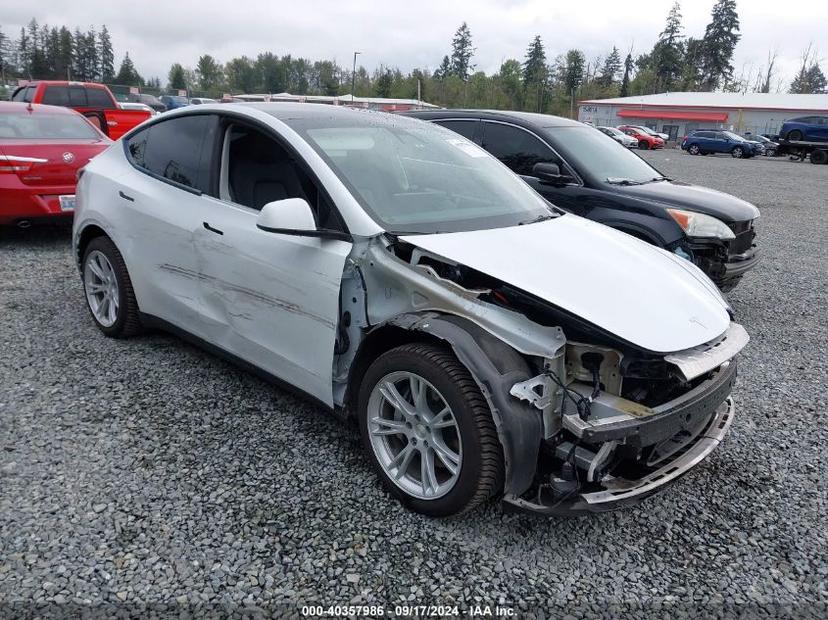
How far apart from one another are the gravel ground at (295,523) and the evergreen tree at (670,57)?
10533 centimetres

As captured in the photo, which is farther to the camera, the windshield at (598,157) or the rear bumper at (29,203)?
the rear bumper at (29,203)

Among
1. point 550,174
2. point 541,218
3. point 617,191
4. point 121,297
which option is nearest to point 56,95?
point 121,297

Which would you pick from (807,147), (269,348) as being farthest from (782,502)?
(807,147)

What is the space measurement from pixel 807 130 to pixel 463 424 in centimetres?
3816

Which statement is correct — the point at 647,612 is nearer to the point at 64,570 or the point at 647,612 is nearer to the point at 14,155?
the point at 64,570

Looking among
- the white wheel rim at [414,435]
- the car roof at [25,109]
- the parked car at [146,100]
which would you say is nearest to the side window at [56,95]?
the car roof at [25,109]

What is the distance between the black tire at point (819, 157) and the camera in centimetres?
3244

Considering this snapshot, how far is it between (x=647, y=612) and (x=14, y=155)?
7.10 m

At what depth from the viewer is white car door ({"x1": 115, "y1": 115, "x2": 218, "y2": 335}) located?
367 centimetres

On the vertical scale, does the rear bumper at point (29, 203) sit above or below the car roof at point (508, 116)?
below

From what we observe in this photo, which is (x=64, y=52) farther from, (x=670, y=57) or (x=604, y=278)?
(x=604, y=278)

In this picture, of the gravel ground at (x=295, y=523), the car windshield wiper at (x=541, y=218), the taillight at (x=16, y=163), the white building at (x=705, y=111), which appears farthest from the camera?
the white building at (x=705, y=111)

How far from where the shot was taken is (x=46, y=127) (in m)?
7.54

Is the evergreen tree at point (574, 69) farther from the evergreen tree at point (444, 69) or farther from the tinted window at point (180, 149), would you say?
the tinted window at point (180, 149)
